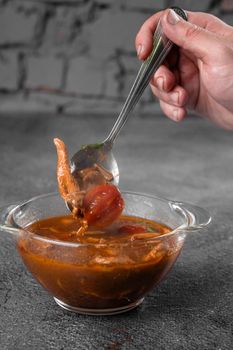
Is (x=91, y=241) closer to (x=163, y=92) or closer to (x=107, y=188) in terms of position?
(x=107, y=188)

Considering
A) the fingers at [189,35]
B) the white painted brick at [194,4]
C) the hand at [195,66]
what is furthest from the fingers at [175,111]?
the white painted brick at [194,4]

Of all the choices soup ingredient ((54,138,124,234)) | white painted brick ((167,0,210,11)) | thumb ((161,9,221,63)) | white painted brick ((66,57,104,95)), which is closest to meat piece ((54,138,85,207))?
soup ingredient ((54,138,124,234))

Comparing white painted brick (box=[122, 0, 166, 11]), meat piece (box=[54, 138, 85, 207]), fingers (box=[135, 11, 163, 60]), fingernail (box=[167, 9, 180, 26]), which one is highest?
fingernail (box=[167, 9, 180, 26])

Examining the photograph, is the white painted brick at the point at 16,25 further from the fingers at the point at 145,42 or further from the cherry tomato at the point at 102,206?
the cherry tomato at the point at 102,206

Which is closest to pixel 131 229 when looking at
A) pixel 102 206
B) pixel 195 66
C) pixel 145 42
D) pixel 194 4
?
pixel 102 206

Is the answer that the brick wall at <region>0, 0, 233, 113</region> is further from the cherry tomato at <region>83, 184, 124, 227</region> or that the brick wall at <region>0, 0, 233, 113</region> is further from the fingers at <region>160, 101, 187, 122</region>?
the cherry tomato at <region>83, 184, 124, 227</region>

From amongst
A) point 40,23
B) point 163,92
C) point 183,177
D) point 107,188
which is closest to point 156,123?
point 40,23

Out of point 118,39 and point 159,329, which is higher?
point 159,329

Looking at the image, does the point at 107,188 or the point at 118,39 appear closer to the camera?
the point at 107,188
